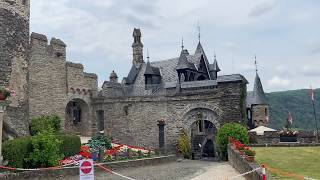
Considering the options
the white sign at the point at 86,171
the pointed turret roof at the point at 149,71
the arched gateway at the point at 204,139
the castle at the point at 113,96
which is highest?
the pointed turret roof at the point at 149,71

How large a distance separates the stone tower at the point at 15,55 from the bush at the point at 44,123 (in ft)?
9.58

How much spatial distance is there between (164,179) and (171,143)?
1513cm

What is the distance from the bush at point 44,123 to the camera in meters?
25.9

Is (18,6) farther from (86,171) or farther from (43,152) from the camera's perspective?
(86,171)

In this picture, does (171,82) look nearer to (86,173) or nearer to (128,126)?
(128,126)

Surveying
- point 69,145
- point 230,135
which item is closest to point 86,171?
point 69,145

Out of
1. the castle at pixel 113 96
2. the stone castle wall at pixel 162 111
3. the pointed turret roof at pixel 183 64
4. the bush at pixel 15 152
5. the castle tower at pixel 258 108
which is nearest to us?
the bush at pixel 15 152

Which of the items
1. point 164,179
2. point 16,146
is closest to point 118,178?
point 164,179

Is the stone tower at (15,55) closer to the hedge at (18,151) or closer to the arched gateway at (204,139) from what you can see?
the hedge at (18,151)

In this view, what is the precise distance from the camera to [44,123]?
87.6 ft

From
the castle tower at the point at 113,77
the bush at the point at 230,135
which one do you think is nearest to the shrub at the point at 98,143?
the bush at the point at 230,135

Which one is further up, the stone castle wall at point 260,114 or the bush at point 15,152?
the stone castle wall at point 260,114

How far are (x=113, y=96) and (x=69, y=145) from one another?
1370cm

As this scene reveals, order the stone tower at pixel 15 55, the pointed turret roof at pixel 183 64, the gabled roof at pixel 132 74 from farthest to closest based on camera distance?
the gabled roof at pixel 132 74 < the pointed turret roof at pixel 183 64 < the stone tower at pixel 15 55
